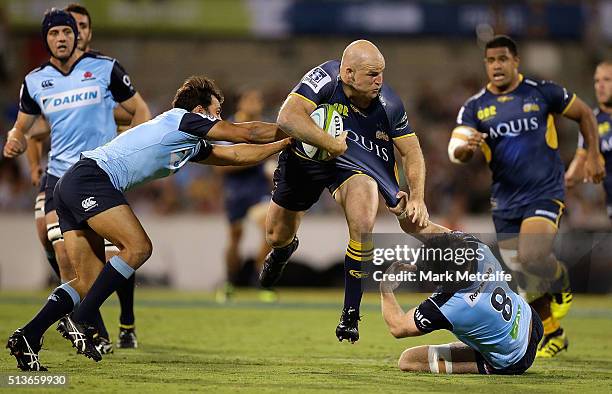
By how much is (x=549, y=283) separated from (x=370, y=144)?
8.54 ft

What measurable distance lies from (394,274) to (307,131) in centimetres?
130

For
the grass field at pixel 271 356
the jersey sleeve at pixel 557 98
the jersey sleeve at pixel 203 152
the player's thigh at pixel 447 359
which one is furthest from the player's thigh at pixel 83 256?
the jersey sleeve at pixel 557 98

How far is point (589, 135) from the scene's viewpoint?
10.4 m

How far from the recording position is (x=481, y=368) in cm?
793

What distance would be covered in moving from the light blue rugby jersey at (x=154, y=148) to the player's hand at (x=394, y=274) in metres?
1.70

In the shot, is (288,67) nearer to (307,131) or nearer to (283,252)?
(283,252)

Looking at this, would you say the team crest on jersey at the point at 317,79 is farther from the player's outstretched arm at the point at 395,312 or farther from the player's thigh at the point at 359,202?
the player's outstretched arm at the point at 395,312

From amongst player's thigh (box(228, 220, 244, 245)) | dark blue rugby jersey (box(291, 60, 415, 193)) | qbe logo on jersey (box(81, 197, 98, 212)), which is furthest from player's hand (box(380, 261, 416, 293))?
player's thigh (box(228, 220, 244, 245))

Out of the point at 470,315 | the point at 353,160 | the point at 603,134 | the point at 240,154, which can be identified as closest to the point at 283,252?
the point at 353,160

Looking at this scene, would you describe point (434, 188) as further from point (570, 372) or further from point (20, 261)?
point (570, 372)

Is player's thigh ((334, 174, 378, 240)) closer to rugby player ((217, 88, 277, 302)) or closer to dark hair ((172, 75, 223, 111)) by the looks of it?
dark hair ((172, 75, 223, 111))

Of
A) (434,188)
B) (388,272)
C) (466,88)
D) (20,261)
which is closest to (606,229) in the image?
(434,188)

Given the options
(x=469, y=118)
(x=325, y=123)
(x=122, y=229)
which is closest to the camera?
(x=122, y=229)

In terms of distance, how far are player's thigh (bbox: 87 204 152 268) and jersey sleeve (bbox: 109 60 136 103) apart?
81.6 inches
